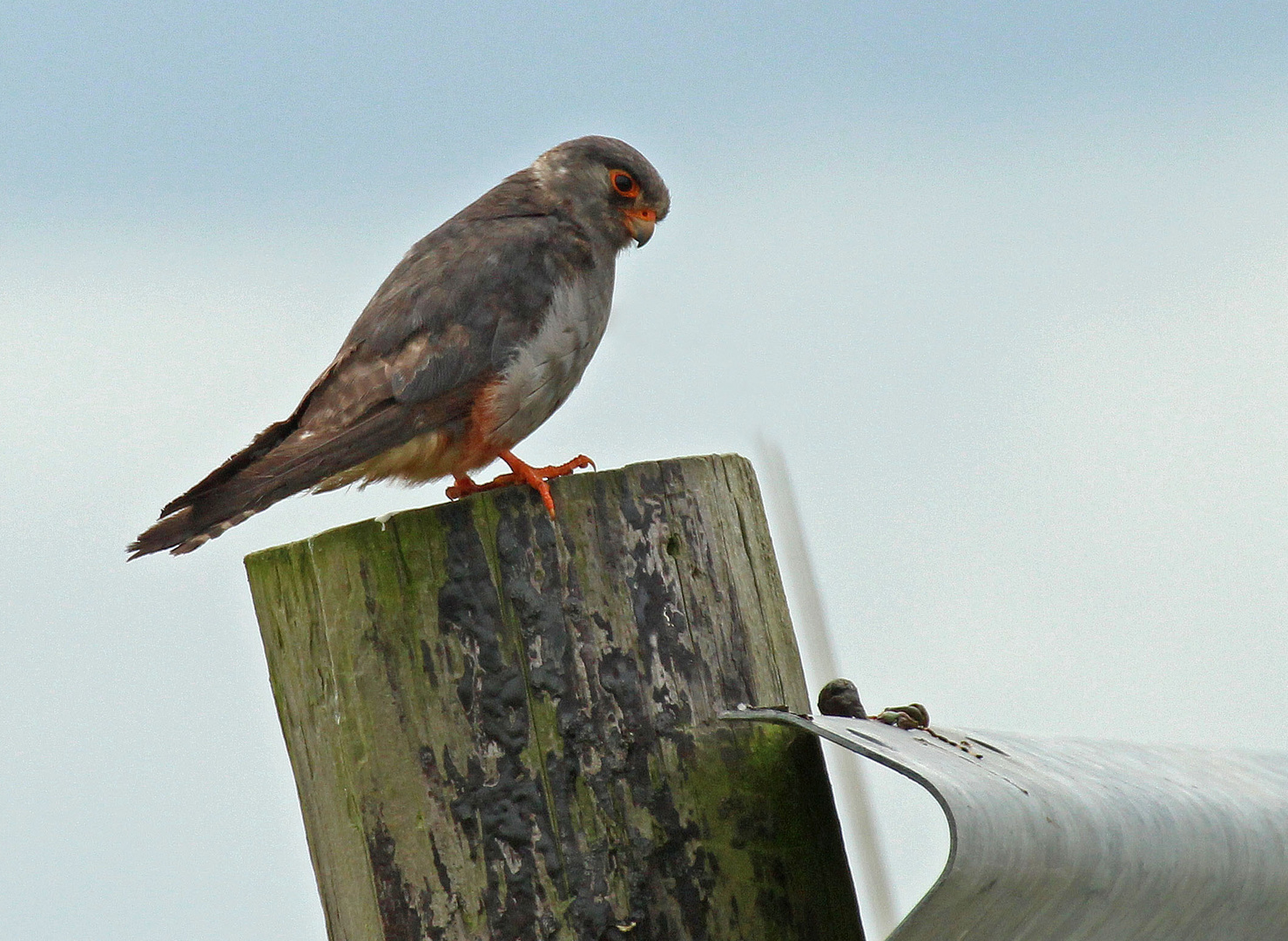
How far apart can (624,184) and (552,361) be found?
1.00 metres

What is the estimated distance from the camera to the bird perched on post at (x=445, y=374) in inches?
110

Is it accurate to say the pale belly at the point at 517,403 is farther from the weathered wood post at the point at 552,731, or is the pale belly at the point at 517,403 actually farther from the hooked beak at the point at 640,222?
the weathered wood post at the point at 552,731

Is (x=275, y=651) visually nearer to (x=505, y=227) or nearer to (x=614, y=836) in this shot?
(x=614, y=836)

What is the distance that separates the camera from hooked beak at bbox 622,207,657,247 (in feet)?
13.3

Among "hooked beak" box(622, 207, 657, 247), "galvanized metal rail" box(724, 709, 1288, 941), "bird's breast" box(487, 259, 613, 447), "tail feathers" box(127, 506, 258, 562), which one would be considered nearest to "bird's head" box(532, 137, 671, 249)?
"hooked beak" box(622, 207, 657, 247)

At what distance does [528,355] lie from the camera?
3.20 m

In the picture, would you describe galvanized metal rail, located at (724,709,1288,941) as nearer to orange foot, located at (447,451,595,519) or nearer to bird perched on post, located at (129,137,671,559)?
orange foot, located at (447,451,595,519)

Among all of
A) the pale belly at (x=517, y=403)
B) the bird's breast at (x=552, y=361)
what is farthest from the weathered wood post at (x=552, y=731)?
the bird's breast at (x=552, y=361)

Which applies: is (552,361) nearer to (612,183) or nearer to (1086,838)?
(612,183)

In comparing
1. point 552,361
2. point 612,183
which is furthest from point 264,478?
point 612,183

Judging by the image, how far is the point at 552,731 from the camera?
2.07m

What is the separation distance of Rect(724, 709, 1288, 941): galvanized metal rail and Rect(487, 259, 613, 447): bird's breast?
131cm

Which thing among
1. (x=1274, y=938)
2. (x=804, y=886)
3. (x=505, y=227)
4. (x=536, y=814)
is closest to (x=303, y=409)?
(x=505, y=227)

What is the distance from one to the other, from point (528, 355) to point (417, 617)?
1181 mm
